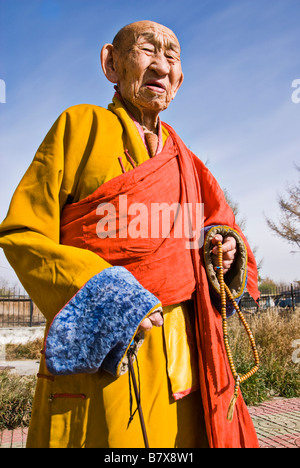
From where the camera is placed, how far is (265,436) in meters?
4.78

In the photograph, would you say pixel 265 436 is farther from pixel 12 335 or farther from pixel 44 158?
pixel 12 335

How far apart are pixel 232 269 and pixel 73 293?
A: 78 cm

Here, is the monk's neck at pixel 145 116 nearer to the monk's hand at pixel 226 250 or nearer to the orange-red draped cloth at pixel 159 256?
the orange-red draped cloth at pixel 159 256

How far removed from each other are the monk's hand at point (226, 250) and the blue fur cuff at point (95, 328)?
53 centimetres

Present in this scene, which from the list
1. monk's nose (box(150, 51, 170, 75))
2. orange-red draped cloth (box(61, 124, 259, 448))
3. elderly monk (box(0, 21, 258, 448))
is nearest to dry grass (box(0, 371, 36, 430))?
elderly monk (box(0, 21, 258, 448))

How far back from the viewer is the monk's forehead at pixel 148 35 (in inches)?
76.3

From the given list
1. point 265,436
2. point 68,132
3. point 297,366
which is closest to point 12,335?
point 297,366

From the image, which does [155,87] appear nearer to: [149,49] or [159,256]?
[149,49]

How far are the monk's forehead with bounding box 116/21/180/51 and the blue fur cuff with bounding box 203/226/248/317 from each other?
95 cm

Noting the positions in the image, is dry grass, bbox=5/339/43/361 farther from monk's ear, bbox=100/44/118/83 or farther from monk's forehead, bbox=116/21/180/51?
monk's forehead, bbox=116/21/180/51

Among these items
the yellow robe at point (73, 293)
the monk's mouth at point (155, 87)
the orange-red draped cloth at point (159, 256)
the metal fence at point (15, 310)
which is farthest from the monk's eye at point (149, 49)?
the metal fence at point (15, 310)

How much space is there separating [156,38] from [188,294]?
1.24m

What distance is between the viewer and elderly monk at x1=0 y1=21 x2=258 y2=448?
51.4 inches

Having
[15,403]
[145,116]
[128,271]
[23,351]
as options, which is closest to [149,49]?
[145,116]
